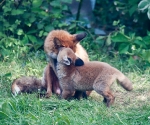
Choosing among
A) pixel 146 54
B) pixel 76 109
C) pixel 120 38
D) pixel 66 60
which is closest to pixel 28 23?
pixel 120 38

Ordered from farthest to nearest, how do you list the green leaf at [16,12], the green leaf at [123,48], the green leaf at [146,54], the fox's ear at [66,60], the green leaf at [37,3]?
the green leaf at [37,3] → the green leaf at [16,12] → the green leaf at [123,48] → the green leaf at [146,54] → the fox's ear at [66,60]

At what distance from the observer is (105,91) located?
18.1 ft

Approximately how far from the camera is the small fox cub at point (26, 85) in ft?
20.3

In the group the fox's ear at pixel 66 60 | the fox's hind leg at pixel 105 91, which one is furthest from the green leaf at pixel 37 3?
the fox's hind leg at pixel 105 91

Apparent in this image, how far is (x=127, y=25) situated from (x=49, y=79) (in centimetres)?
353

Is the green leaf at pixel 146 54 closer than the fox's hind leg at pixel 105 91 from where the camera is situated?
No

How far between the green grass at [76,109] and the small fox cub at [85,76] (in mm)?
176

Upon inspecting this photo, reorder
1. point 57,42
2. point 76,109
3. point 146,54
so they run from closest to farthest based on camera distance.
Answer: point 76,109
point 57,42
point 146,54

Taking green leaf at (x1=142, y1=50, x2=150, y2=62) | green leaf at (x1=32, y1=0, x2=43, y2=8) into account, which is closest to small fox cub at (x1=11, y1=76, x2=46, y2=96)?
green leaf at (x1=142, y1=50, x2=150, y2=62)

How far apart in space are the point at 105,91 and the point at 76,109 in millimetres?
432

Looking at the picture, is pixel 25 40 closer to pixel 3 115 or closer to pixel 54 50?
pixel 54 50

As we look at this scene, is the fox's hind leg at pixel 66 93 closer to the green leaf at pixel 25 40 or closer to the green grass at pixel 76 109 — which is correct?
the green grass at pixel 76 109

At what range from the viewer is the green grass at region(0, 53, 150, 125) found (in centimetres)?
489

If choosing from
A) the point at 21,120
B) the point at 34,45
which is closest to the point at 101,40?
the point at 34,45
